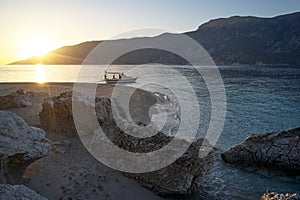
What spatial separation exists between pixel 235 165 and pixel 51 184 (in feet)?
28.9

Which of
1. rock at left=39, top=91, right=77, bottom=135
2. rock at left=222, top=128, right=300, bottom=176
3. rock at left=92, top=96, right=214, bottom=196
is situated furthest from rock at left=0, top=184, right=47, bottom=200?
A: rock at left=222, top=128, right=300, bottom=176

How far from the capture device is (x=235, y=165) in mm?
12188

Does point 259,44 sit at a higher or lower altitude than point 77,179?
higher

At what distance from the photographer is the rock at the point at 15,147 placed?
6.77 metres

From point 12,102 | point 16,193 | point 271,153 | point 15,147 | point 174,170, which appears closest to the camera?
point 16,193

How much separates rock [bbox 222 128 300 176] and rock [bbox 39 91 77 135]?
8.38 m

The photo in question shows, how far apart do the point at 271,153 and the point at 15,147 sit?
36.3ft

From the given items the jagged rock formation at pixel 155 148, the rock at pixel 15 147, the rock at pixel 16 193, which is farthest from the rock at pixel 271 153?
the rock at pixel 16 193

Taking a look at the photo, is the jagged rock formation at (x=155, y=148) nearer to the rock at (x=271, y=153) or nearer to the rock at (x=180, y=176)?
the rock at (x=180, y=176)

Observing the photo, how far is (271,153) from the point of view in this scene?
1165 centimetres

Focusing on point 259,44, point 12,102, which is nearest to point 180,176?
point 12,102

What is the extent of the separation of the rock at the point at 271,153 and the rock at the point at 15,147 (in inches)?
372

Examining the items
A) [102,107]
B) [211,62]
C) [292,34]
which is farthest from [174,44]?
[102,107]

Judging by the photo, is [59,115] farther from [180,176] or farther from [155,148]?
[180,176]
